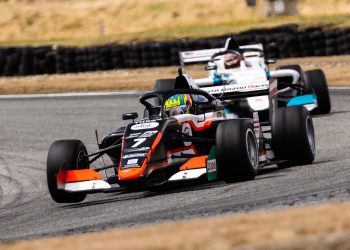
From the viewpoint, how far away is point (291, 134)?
36.7 feet

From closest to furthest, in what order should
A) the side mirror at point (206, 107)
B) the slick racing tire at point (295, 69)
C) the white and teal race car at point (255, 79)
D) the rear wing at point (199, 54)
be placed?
the side mirror at point (206, 107), the white and teal race car at point (255, 79), the slick racing tire at point (295, 69), the rear wing at point (199, 54)

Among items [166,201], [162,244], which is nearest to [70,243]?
[162,244]

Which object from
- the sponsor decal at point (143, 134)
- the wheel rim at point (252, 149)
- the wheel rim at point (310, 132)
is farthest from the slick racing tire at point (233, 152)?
the wheel rim at point (310, 132)

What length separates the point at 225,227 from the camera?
5957 mm

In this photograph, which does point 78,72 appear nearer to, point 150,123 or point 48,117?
point 48,117

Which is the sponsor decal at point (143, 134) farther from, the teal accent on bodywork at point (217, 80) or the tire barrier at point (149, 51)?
the tire barrier at point (149, 51)

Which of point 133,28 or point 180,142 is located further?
point 133,28

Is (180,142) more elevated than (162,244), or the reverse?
(162,244)

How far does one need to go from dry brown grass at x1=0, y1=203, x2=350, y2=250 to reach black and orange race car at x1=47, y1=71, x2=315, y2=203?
3.62m

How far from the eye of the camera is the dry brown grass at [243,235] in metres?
5.04

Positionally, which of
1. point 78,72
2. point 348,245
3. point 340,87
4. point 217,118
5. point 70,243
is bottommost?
point 78,72

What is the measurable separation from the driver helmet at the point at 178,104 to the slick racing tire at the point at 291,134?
98 centimetres

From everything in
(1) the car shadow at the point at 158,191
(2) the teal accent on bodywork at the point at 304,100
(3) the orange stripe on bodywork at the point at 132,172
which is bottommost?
(2) the teal accent on bodywork at the point at 304,100

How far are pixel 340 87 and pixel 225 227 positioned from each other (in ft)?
52.0
